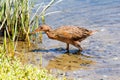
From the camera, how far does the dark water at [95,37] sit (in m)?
7.31

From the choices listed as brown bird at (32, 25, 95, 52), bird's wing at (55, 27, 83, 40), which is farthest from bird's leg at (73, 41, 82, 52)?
bird's wing at (55, 27, 83, 40)

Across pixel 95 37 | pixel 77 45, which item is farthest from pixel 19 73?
pixel 95 37

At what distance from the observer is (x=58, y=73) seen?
7.14 m

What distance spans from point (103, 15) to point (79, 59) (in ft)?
11.0

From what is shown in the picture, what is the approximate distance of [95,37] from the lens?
980 centimetres

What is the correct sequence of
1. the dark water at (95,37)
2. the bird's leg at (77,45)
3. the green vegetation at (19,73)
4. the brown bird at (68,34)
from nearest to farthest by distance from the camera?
the green vegetation at (19,73), the dark water at (95,37), the bird's leg at (77,45), the brown bird at (68,34)

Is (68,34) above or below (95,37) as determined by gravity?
above

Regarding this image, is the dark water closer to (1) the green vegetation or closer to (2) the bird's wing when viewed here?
(2) the bird's wing

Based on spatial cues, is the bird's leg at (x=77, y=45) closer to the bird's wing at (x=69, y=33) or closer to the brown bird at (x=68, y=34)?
the brown bird at (x=68, y=34)

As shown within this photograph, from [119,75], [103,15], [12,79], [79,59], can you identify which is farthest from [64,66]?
[103,15]

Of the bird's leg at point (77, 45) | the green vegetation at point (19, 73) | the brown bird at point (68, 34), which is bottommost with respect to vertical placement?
the green vegetation at point (19, 73)

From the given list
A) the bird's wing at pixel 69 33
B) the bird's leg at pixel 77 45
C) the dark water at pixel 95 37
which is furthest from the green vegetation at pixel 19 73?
the bird's wing at pixel 69 33

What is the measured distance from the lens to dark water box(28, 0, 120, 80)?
288 inches

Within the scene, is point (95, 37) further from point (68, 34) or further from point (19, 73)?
point (19, 73)
